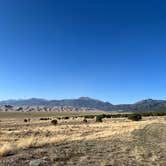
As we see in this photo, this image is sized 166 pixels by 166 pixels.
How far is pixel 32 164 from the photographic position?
1513 centimetres

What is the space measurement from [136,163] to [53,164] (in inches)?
131

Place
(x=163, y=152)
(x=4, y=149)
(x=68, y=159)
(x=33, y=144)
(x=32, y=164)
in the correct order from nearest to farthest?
(x=32, y=164), (x=68, y=159), (x=163, y=152), (x=4, y=149), (x=33, y=144)

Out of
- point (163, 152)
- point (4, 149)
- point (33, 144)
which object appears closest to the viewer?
point (163, 152)

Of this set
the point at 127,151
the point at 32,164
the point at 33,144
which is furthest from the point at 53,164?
the point at 33,144

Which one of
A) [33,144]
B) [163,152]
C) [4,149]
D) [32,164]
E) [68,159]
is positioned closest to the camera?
[32,164]

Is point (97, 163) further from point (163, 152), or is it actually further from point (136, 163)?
point (163, 152)

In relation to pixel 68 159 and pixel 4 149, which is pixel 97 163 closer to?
pixel 68 159

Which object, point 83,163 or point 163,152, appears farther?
point 163,152

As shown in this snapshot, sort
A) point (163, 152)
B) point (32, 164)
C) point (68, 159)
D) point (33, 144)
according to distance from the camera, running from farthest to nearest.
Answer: point (33, 144) → point (163, 152) → point (68, 159) → point (32, 164)

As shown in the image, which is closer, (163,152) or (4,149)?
(163,152)

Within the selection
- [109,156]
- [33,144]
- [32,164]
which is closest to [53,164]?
[32,164]

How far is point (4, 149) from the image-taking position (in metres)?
20.8

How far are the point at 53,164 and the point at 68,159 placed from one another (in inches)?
63.5

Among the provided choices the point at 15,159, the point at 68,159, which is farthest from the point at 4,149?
the point at 68,159
